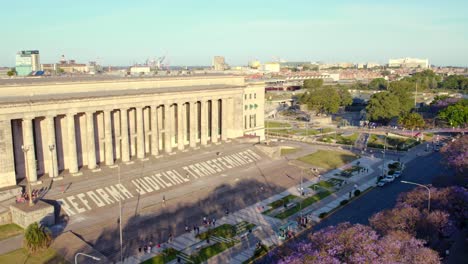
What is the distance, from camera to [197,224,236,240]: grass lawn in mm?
53312

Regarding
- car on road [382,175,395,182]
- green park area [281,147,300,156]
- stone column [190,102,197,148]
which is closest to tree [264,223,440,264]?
car on road [382,175,395,182]

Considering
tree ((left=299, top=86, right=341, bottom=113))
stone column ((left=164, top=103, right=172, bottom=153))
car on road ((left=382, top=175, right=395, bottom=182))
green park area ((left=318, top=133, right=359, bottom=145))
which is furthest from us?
tree ((left=299, top=86, right=341, bottom=113))

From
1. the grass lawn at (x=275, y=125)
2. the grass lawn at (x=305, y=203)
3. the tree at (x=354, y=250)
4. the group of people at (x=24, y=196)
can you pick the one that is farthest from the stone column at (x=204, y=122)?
the tree at (x=354, y=250)

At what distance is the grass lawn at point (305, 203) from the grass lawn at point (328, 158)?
17.0 metres

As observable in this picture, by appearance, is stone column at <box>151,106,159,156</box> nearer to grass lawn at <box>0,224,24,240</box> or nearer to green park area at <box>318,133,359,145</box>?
grass lawn at <box>0,224,24,240</box>

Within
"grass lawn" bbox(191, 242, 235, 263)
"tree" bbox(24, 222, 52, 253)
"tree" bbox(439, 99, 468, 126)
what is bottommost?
"grass lawn" bbox(191, 242, 235, 263)

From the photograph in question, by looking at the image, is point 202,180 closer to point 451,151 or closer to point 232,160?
point 232,160

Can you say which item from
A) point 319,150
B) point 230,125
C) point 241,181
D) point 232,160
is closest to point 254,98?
point 230,125

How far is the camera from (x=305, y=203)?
66.1 metres

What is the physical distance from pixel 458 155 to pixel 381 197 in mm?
13365

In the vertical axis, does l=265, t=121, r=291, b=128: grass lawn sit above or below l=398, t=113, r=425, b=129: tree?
below

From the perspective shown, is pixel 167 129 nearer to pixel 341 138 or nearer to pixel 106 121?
pixel 106 121

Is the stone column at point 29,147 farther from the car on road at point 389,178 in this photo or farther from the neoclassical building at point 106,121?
the car on road at point 389,178

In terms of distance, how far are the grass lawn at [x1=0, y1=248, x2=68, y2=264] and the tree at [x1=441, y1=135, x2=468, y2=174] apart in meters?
54.3
